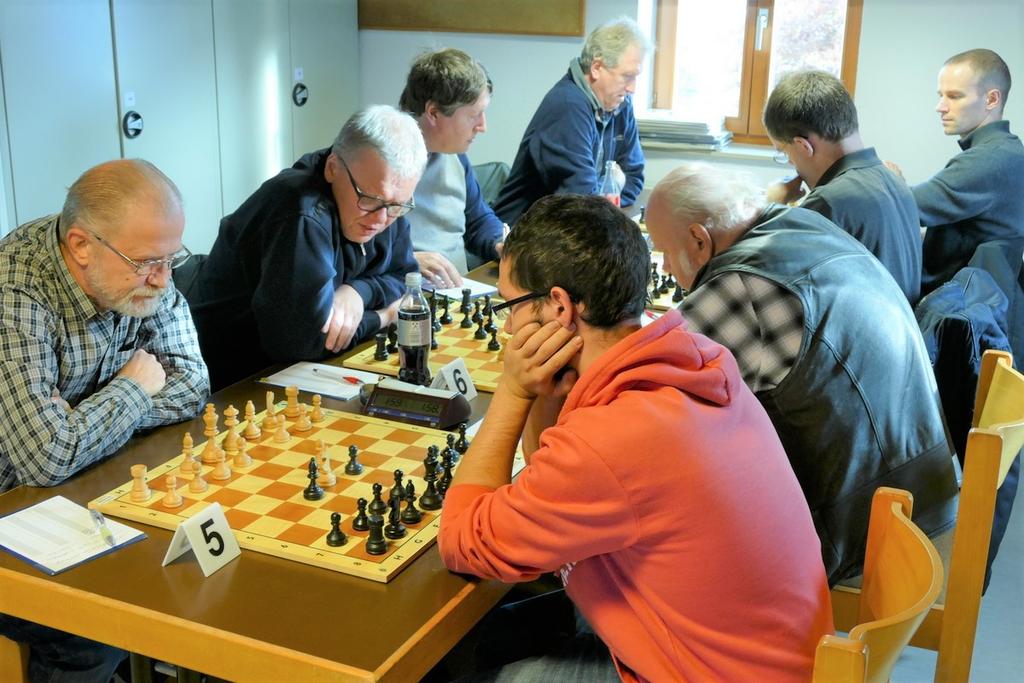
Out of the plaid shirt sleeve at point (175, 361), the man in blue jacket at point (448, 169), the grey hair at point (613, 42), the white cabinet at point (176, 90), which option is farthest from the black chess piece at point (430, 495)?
the grey hair at point (613, 42)

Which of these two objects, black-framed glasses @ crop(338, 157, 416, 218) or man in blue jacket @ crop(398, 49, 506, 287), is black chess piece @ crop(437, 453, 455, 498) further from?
man in blue jacket @ crop(398, 49, 506, 287)

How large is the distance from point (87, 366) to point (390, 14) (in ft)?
14.9

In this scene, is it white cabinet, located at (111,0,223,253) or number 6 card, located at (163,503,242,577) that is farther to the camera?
white cabinet, located at (111,0,223,253)

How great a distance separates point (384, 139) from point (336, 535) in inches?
51.3

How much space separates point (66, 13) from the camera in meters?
4.27

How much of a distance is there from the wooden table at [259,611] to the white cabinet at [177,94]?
3.07 m

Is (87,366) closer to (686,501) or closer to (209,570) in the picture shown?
(209,570)

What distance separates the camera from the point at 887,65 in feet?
17.7

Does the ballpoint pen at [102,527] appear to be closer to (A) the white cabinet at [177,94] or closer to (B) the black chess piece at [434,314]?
(B) the black chess piece at [434,314]

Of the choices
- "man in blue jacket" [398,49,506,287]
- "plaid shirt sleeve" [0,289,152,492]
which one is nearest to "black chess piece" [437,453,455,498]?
"plaid shirt sleeve" [0,289,152,492]

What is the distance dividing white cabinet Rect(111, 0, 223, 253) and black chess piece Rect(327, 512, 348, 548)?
120 inches

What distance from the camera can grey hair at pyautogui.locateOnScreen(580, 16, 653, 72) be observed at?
4.52 metres

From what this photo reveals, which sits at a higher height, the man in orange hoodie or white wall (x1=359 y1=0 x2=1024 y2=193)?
white wall (x1=359 y1=0 x2=1024 y2=193)

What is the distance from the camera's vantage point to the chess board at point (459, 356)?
2.68 metres
